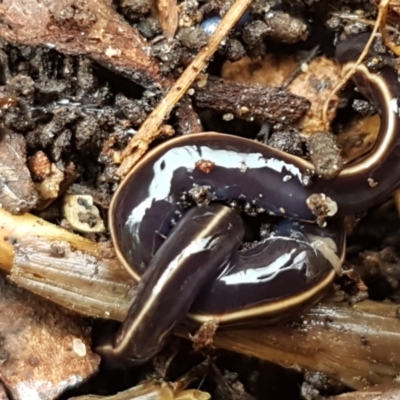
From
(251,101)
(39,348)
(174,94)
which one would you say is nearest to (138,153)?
(174,94)

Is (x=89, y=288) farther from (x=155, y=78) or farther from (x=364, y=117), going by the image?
(x=364, y=117)

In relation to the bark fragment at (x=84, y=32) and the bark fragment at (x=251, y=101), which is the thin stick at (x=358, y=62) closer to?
the bark fragment at (x=251, y=101)

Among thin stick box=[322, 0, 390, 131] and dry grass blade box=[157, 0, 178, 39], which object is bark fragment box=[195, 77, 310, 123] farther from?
dry grass blade box=[157, 0, 178, 39]

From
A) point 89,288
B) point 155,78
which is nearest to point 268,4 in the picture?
point 155,78

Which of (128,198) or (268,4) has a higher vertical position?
(268,4)

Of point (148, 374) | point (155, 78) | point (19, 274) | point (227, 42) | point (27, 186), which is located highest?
point (227, 42)

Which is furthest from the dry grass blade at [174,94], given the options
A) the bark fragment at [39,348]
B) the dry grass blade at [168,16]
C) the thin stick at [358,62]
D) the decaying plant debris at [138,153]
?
the bark fragment at [39,348]

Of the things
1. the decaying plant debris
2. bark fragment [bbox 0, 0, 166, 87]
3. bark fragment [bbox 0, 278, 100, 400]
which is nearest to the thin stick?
the decaying plant debris

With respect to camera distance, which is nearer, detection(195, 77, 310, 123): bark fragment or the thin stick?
the thin stick

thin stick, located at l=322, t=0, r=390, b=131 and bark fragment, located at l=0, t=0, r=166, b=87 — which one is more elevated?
thin stick, located at l=322, t=0, r=390, b=131
